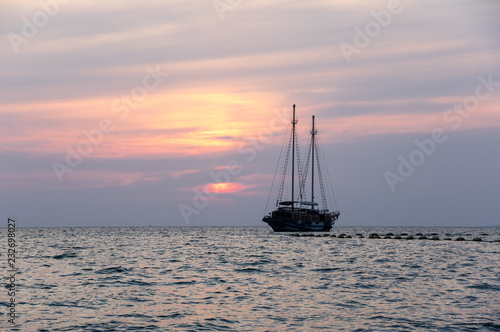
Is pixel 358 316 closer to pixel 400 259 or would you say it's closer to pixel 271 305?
pixel 271 305

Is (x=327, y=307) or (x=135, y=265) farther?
(x=135, y=265)

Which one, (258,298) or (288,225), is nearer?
(258,298)

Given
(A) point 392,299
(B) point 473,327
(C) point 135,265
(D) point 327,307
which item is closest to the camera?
(B) point 473,327

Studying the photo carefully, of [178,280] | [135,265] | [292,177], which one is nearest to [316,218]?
[292,177]

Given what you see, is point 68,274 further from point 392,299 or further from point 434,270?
point 434,270

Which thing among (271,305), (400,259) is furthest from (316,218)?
(271,305)

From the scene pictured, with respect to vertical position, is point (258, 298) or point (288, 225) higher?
point (288, 225)

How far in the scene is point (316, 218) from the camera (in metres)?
147

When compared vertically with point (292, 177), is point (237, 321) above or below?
below

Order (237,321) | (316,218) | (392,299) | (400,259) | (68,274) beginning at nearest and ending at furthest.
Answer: (237,321), (392,299), (68,274), (400,259), (316,218)

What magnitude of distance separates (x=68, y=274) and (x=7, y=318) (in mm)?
18223

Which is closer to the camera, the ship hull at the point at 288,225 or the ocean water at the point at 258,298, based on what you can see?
the ocean water at the point at 258,298

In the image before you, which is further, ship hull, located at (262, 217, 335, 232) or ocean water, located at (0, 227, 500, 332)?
ship hull, located at (262, 217, 335, 232)

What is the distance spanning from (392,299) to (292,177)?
123859 millimetres
